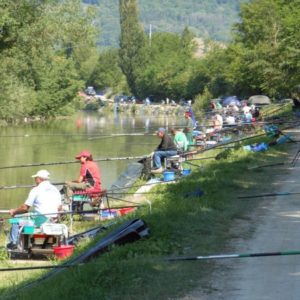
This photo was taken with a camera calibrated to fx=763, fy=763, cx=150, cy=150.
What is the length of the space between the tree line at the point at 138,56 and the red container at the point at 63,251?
534 inches

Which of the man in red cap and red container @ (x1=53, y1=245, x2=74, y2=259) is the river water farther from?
red container @ (x1=53, y1=245, x2=74, y2=259)

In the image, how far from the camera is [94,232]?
1084cm

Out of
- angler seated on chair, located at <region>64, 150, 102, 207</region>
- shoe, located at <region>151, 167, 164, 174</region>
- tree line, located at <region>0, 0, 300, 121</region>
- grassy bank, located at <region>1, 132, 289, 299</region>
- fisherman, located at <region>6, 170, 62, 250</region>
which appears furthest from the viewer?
tree line, located at <region>0, 0, 300, 121</region>

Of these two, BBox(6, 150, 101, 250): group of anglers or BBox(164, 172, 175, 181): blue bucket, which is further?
BBox(164, 172, 175, 181): blue bucket

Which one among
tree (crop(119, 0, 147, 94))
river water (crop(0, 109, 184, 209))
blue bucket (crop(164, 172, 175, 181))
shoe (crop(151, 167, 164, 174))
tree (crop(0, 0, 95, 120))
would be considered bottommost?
river water (crop(0, 109, 184, 209))

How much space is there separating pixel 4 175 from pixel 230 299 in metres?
22.5

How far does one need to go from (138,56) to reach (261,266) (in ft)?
353

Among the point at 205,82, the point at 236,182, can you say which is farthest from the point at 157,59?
the point at 236,182

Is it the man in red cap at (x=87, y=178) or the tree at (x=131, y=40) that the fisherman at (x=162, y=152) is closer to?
the man in red cap at (x=87, y=178)

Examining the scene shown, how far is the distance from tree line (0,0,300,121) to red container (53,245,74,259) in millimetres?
13559

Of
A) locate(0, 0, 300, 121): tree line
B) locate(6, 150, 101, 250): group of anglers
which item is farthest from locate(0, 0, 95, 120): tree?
locate(6, 150, 101, 250): group of anglers

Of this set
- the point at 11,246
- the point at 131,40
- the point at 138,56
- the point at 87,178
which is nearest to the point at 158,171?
the point at 87,178

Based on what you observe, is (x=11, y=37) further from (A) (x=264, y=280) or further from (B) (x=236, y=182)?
(A) (x=264, y=280)

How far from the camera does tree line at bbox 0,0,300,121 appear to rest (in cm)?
2728
